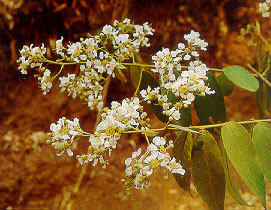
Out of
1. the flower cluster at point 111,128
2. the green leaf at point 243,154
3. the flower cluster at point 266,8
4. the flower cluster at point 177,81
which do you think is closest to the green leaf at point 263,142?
the green leaf at point 243,154

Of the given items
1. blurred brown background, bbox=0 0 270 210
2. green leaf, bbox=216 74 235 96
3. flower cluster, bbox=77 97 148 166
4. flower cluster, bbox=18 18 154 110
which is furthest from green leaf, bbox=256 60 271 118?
flower cluster, bbox=77 97 148 166

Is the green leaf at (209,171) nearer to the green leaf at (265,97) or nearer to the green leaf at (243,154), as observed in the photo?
the green leaf at (243,154)

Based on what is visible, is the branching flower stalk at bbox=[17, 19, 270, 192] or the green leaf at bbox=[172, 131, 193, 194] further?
the green leaf at bbox=[172, 131, 193, 194]

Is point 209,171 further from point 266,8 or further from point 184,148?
point 266,8

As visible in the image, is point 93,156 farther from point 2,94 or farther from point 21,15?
point 21,15

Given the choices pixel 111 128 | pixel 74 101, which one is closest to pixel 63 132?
pixel 111 128

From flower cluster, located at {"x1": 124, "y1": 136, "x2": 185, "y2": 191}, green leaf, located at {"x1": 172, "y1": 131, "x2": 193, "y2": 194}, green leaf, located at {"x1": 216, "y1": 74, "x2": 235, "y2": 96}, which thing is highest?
green leaf, located at {"x1": 216, "y1": 74, "x2": 235, "y2": 96}

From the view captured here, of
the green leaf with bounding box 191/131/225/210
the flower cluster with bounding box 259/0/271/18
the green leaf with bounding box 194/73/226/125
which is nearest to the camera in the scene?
the green leaf with bounding box 191/131/225/210

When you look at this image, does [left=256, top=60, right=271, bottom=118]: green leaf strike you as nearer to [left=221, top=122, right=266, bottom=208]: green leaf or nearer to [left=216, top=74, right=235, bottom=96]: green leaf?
[left=216, top=74, right=235, bottom=96]: green leaf
